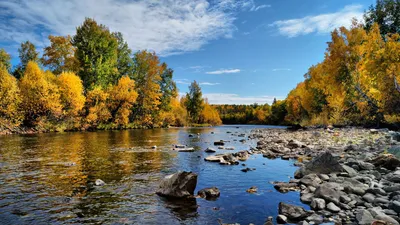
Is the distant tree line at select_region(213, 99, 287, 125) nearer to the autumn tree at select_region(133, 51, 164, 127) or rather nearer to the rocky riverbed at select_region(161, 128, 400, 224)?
the autumn tree at select_region(133, 51, 164, 127)

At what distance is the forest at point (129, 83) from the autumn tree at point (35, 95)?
0.14 m

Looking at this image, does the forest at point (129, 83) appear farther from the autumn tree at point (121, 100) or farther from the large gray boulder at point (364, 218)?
the large gray boulder at point (364, 218)

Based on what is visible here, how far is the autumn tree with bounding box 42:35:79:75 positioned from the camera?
183 feet

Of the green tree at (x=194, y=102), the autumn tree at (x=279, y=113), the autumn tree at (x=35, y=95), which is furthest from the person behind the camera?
the autumn tree at (x=279, y=113)

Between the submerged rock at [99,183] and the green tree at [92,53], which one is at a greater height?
the green tree at [92,53]

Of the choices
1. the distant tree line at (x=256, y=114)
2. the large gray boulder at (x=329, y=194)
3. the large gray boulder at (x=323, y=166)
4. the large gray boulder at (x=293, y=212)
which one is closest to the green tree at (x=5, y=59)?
the large gray boulder at (x=323, y=166)

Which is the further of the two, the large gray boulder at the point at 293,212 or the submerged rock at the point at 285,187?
the submerged rock at the point at 285,187

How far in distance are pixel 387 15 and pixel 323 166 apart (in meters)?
23.9

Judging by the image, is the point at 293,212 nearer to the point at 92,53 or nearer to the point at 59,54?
the point at 92,53

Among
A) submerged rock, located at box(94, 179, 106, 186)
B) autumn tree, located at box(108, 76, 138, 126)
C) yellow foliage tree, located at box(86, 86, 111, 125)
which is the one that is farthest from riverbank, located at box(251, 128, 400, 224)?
autumn tree, located at box(108, 76, 138, 126)

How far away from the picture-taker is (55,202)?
7.72m

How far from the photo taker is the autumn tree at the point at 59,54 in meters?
55.8

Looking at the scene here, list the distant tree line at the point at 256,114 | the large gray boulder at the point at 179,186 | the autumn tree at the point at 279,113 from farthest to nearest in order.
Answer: the distant tree line at the point at 256,114
the autumn tree at the point at 279,113
the large gray boulder at the point at 179,186

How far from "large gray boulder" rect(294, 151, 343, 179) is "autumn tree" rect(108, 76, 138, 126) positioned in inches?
1966
